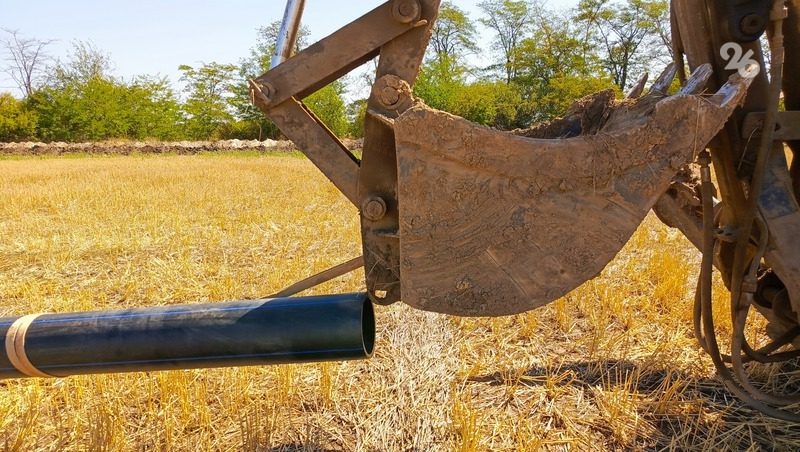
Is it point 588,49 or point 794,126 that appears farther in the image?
point 588,49

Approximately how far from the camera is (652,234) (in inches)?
276

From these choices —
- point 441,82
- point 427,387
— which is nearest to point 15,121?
point 441,82

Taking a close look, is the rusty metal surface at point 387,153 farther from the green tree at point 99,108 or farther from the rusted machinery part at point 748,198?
the green tree at point 99,108

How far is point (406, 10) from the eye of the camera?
166 cm

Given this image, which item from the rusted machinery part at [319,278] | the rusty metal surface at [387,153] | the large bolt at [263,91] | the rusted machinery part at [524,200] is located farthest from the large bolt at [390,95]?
the rusted machinery part at [319,278]

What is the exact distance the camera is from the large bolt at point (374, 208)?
68.3 inches

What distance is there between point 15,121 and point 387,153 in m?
50.9

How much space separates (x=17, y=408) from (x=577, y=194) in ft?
9.34

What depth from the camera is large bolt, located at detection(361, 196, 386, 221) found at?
1736 mm

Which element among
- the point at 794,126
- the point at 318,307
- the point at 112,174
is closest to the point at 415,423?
the point at 318,307

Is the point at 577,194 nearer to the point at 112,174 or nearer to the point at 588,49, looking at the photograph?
the point at 112,174

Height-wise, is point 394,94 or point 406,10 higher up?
point 406,10

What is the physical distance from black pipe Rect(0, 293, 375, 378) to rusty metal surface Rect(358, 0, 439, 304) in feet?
0.55

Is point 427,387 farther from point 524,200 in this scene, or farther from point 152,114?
point 152,114
